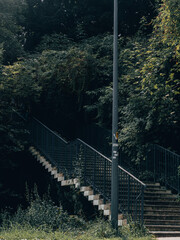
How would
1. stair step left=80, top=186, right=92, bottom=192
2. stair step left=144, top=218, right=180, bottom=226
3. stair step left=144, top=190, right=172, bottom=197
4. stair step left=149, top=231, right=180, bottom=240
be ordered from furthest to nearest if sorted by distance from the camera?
stair step left=144, top=190, right=172, bottom=197 → stair step left=80, top=186, right=92, bottom=192 → stair step left=144, top=218, right=180, bottom=226 → stair step left=149, top=231, right=180, bottom=240

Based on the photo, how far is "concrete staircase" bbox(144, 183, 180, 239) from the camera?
12.9 m

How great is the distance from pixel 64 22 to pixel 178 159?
16.6 meters

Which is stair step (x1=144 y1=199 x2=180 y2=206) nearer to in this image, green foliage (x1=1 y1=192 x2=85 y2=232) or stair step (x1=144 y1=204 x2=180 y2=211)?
stair step (x1=144 y1=204 x2=180 y2=211)

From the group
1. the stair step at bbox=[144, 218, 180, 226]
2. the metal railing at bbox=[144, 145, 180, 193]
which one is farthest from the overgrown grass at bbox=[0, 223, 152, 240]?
the metal railing at bbox=[144, 145, 180, 193]

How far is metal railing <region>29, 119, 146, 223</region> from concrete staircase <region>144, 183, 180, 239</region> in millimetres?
466

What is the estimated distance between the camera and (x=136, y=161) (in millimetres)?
17938

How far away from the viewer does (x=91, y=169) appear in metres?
15.4

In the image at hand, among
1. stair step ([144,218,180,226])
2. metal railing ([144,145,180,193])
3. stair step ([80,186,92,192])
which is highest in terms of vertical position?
metal railing ([144,145,180,193])

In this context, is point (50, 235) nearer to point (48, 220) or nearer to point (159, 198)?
point (48, 220)

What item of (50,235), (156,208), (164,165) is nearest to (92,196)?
(156,208)

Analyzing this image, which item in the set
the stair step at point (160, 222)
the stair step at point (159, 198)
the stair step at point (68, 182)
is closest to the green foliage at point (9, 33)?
the stair step at point (68, 182)

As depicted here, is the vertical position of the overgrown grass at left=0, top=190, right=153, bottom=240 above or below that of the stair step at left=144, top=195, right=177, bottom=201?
below

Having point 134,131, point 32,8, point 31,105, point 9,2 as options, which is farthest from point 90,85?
point 32,8

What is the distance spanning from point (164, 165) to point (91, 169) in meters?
3.49
